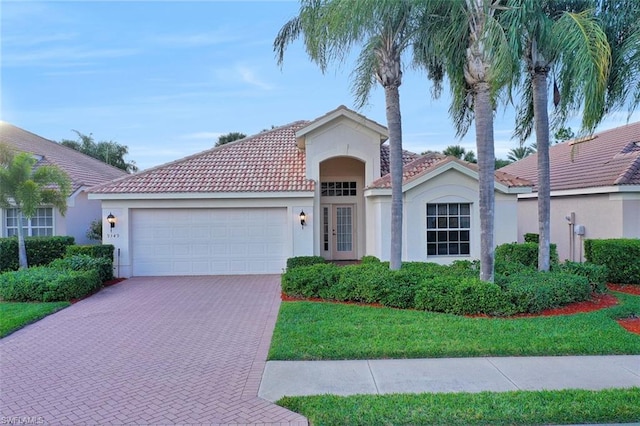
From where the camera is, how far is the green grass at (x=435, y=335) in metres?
6.43

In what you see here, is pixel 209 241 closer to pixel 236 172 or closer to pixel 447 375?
pixel 236 172

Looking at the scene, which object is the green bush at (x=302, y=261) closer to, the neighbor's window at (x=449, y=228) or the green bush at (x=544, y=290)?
the neighbor's window at (x=449, y=228)

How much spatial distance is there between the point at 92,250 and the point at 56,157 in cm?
845

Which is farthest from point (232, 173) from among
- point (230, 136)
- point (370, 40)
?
point (230, 136)

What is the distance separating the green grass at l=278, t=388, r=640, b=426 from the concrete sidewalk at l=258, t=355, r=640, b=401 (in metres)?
0.25

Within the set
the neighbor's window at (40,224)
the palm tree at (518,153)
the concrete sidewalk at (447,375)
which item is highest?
the palm tree at (518,153)

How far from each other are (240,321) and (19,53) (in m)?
11.6

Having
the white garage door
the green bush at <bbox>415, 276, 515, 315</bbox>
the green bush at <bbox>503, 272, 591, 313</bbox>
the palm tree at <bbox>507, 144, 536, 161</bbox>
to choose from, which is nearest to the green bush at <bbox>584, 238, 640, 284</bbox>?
the green bush at <bbox>503, 272, 591, 313</bbox>

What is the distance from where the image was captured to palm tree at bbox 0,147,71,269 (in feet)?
41.3

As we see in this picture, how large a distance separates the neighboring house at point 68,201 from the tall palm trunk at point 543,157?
16422mm

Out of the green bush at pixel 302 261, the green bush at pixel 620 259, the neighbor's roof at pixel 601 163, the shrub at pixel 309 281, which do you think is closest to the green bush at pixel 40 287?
the shrub at pixel 309 281

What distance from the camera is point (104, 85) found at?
17531mm

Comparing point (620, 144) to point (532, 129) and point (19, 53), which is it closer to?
point (532, 129)

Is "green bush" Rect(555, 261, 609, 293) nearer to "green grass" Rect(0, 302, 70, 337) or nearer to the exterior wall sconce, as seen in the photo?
"green grass" Rect(0, 302, 70, 337)
